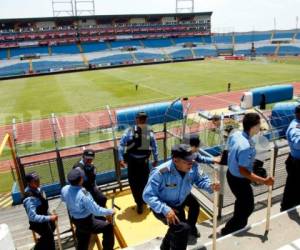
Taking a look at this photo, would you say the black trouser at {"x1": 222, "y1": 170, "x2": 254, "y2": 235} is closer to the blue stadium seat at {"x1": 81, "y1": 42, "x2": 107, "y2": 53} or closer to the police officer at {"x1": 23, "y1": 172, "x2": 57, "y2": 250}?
the police officer at {"x1": 23, "y1": 172, "x2": 57, "y2": 250}

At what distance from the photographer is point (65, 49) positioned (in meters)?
58.1

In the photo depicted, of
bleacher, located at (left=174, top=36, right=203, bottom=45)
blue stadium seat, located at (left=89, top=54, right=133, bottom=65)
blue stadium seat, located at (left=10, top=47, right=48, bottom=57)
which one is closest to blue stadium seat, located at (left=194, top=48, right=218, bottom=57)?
bleacher, located at (left=174, top=36, right=203, bottom=45)

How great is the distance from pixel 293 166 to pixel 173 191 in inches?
97.6

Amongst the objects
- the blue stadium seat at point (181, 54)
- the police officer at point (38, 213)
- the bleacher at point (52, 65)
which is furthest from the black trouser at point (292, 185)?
the blue stadium seat at point (181, 54)

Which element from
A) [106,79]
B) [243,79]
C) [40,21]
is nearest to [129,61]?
[106,79]

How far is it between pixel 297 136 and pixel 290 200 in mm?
1196

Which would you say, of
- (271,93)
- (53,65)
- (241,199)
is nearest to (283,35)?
(53,65)

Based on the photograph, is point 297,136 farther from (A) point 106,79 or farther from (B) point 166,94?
(A) point 106,79

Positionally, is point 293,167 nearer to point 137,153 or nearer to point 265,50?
point 137,153

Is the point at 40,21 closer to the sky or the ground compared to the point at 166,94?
closer to the sky

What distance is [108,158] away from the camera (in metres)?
8.83

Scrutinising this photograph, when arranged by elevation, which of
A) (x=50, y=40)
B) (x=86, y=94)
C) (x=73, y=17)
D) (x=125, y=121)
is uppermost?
(x=73, y=17)

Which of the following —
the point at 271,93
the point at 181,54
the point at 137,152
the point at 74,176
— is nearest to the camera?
the point at 74,176

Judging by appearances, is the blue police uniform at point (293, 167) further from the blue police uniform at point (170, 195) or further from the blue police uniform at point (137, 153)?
the blue police uniform at point (137, 153)
